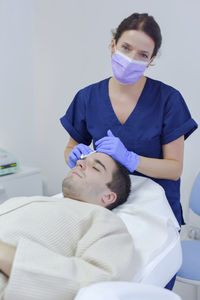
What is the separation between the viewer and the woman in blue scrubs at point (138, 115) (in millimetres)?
1290

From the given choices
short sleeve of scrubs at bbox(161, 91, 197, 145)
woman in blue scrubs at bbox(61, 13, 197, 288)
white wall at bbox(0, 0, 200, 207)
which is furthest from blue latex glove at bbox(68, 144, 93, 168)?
white wall at bbox(0, 0, 200, 207)

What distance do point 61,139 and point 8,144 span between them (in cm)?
43

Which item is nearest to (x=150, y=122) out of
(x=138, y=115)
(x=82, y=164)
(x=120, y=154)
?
(x=138, y=115)

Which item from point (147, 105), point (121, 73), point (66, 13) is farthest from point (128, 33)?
point (66, 13)

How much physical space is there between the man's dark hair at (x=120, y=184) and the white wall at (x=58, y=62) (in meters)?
0.97

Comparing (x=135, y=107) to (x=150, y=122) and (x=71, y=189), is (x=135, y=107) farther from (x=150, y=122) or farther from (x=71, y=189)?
(x=71, y=189)

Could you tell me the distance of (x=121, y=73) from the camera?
4.46ft

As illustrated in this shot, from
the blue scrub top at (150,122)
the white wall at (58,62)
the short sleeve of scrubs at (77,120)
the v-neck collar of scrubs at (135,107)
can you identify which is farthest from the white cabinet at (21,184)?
the v-neck collar of scrubs at (135,107)

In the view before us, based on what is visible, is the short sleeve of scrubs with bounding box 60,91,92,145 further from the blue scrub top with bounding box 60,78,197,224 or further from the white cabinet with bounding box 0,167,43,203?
the white cabinet with bounding box 0,167,43,203

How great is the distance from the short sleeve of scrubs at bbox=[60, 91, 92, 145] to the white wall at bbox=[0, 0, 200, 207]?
0.85 metres

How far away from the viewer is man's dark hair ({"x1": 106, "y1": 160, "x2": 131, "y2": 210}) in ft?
4.15

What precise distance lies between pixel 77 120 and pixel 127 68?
1.19ft

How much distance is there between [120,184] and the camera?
1.28 m

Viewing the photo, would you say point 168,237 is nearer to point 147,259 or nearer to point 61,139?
point 147,259
